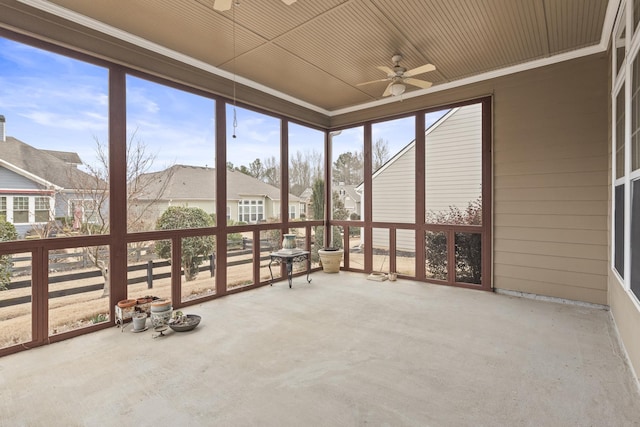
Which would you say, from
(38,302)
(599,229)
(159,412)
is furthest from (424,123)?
(38,302)

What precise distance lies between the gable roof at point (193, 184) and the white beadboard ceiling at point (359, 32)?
5.07ft

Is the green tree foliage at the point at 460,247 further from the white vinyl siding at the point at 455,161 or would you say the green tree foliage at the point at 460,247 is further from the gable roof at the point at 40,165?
the gable roof at the point at 40,165

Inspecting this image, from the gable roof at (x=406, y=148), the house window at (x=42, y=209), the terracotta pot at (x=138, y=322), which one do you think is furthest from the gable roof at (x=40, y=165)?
the gable roof at (x=406, y=148)

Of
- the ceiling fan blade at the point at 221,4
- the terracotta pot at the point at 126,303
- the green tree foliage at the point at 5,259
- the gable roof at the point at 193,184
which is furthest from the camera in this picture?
the gable roof at the point at 193,184

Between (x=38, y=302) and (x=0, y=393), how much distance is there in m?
1.03

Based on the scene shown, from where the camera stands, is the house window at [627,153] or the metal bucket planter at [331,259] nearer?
the house window at [627,153]

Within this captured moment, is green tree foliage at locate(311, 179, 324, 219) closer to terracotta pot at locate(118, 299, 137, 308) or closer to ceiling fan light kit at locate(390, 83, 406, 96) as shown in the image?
ceiling fan light kit at locate(390, 83, 406, 96)

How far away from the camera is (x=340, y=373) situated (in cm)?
269

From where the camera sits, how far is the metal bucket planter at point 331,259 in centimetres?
650

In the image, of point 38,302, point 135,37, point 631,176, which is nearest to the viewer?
point 631,176

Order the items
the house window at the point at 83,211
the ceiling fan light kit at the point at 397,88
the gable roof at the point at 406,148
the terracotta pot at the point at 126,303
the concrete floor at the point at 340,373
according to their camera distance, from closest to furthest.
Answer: the concrete floor at the point at 340,373
the house window at the point at 83,211
the terracotta pot at the point at 126,303
the ceiling fan light kit at the point at 397,88
the gable roof at the point at 406,148

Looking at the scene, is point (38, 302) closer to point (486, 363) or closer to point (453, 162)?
point (486, 363)

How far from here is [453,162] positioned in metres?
5.42

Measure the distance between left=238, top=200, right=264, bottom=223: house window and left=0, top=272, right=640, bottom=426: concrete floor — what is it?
5.48 feet
